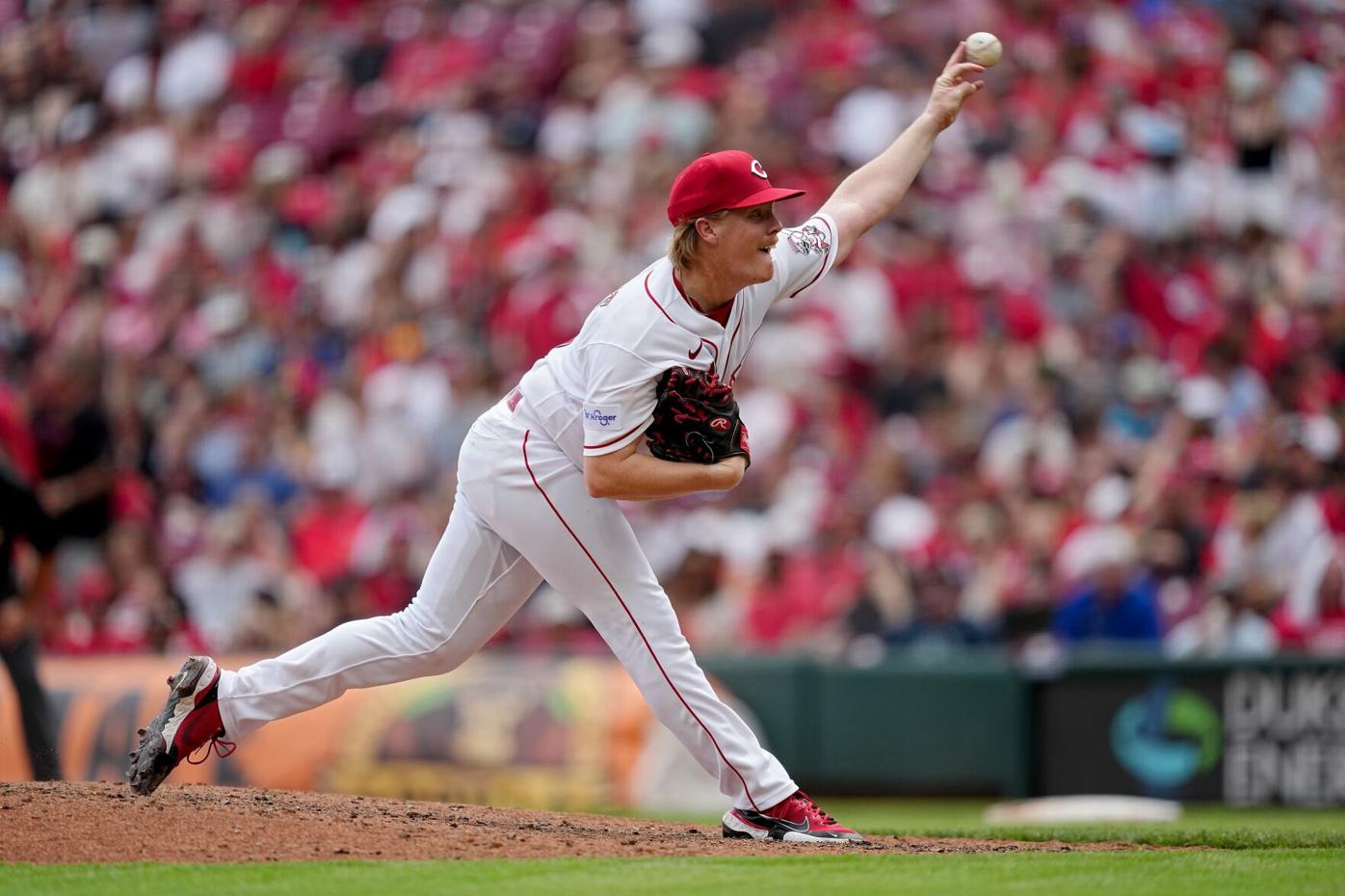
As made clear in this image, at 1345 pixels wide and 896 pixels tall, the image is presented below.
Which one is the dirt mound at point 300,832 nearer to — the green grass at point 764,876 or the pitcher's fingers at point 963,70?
the green grass at point 764,876

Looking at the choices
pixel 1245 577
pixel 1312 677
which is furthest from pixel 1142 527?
pixel 1312 677

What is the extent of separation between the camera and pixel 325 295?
566 inches

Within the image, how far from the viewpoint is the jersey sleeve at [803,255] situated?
5598mm

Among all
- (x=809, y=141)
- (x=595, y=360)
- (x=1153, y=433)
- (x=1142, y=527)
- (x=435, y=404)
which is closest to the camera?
(x=595, y=360)

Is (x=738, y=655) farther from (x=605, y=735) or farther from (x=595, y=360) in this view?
(x=595, y=360)

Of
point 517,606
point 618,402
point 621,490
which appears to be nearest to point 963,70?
point 618,402

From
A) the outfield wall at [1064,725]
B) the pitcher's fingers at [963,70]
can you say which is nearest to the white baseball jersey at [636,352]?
the pitcher's fingers at [963,70]

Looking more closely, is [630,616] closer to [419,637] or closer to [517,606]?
[517,606]

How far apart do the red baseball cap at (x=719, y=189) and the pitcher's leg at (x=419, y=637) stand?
114 cm

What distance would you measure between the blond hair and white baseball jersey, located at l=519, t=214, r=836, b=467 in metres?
0.05

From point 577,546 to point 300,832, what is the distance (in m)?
1.17

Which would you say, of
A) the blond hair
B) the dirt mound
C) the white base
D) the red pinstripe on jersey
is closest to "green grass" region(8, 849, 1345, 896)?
the dirt mound

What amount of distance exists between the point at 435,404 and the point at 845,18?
4.72m

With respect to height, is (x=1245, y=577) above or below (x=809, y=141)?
below
